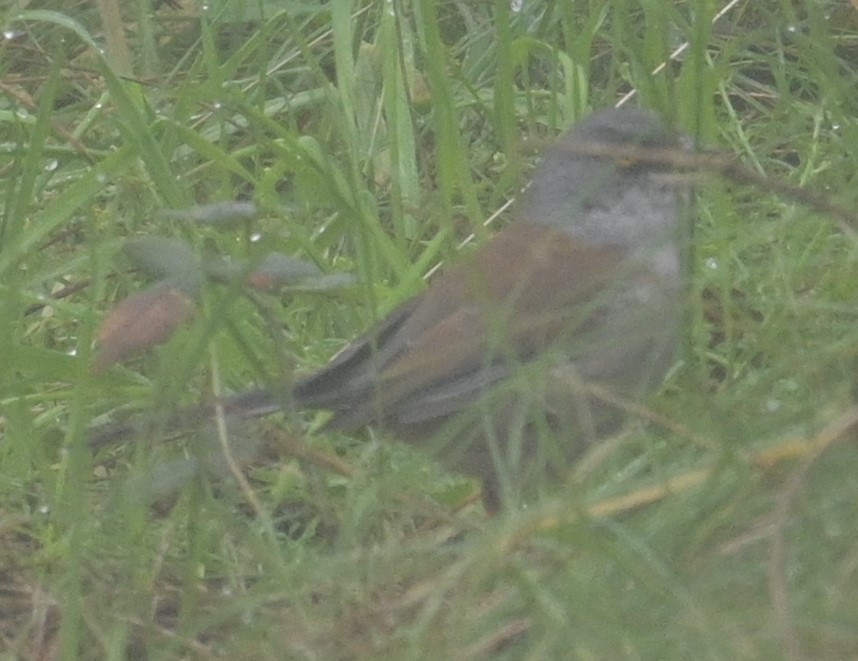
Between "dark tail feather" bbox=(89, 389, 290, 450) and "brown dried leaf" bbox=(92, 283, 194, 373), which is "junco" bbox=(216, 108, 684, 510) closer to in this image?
"dark tail feather" bbox=(89, 389, 290, 450)

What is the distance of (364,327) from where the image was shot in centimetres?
272

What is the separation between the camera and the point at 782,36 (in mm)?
3266

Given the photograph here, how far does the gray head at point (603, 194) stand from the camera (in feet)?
8.76

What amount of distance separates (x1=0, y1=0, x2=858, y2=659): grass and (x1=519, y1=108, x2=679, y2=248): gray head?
0.32ft

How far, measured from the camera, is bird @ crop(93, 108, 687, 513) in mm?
1730

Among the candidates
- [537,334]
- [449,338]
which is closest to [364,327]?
[449,338]

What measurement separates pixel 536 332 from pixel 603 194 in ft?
1.96

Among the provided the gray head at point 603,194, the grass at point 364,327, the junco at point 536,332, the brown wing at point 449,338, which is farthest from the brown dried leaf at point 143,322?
the gray head at point 603,194

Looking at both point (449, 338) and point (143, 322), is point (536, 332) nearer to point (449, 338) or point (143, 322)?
point (449, 338)

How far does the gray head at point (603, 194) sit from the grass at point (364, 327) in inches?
3.9

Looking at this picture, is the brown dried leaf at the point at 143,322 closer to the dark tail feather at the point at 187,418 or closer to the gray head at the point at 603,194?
the dark tail feather at the point at 187,418

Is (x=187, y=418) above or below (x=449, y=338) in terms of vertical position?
above

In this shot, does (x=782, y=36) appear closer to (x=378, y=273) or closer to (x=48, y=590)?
(x=378, y=273)

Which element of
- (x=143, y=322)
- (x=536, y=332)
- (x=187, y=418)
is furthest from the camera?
(x=536, y=332)
